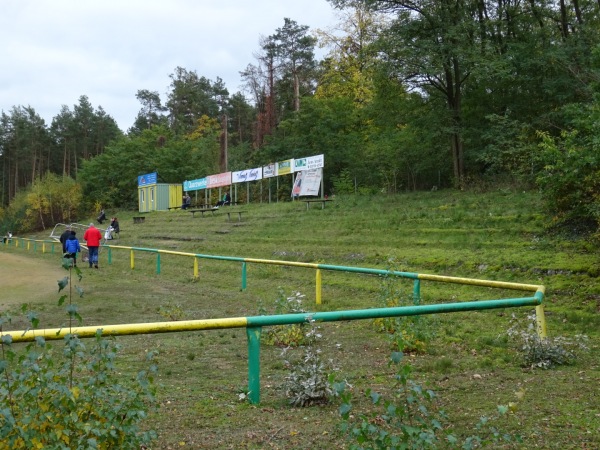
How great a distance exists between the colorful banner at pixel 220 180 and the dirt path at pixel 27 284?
17356 mm

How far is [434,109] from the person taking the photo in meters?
27.4

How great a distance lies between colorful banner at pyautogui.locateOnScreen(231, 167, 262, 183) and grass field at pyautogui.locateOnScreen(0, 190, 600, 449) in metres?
8.92

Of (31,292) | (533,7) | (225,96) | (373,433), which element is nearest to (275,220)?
(31,292)

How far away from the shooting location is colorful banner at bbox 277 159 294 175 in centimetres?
3124

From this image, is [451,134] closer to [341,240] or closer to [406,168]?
[406,168]

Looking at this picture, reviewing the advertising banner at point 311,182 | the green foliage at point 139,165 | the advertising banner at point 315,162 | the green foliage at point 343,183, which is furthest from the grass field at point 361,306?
the green foliage at point 139,165

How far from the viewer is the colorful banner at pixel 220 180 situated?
39.2m

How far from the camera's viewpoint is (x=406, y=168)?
32125 millimetres

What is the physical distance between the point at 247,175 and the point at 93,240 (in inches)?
662

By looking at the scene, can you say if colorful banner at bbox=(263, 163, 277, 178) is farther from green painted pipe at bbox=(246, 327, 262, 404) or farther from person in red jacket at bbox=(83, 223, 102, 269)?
green painted pipe at bbox=(246, 327, 262, 404)

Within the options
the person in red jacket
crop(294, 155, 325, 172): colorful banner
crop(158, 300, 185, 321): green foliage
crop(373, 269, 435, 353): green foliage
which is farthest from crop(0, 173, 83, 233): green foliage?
crop(373, 269, 435, 353): green foliage

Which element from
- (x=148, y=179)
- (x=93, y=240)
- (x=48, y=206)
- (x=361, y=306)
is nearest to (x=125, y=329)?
(x=361, y=306)

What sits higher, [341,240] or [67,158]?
[67,158]

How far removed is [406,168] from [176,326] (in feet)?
95.2
